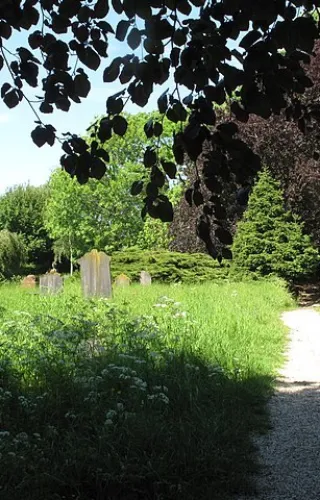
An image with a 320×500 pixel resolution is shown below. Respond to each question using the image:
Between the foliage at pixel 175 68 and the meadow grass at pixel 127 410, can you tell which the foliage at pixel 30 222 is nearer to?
the meadow grass at pixel 127 410

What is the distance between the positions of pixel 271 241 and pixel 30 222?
3480cm

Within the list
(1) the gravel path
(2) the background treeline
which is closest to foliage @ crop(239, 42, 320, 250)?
(2) the background treeline

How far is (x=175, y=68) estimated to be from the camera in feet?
7.23

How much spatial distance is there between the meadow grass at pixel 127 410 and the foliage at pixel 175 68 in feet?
5.73

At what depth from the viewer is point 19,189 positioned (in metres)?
52.9

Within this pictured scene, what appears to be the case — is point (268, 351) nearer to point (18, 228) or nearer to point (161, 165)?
point (161, 165)

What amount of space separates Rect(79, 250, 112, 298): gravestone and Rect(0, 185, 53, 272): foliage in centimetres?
3620

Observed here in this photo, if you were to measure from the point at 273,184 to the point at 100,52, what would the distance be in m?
18.8

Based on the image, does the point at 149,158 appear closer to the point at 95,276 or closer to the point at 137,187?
the point at 137,187

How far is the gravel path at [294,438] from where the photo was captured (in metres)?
3.56

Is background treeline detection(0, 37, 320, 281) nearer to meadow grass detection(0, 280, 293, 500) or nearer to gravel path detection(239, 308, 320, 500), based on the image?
meadow grass detection(0, 280, 293, 500)

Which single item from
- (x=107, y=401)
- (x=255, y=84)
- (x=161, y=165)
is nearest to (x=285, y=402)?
(x=107, y=401)

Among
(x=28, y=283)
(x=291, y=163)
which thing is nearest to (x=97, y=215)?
(x=28, y=283)

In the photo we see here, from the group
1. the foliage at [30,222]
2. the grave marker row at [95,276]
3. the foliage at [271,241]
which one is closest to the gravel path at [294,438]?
the grave marker row at [95,276]
